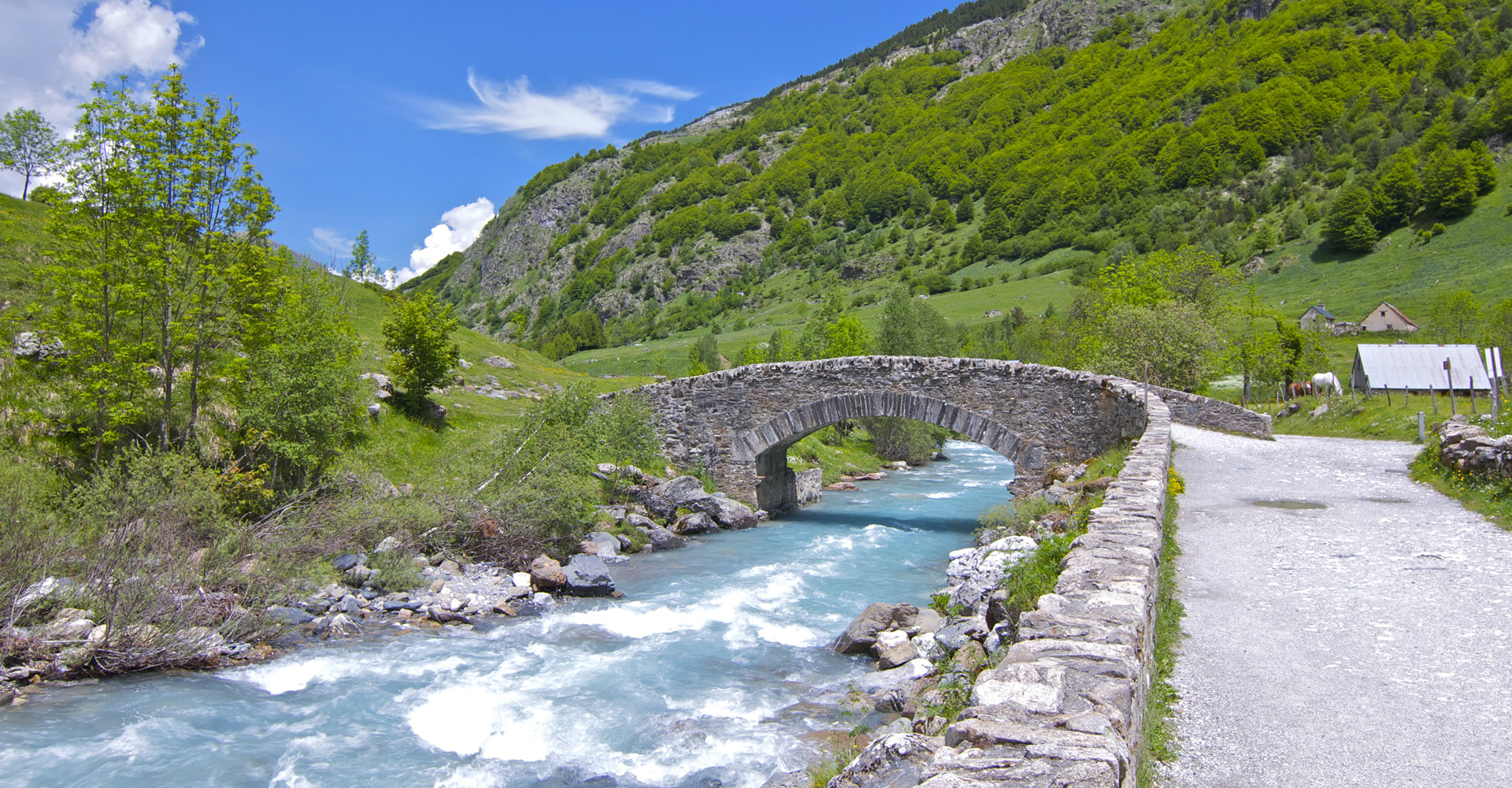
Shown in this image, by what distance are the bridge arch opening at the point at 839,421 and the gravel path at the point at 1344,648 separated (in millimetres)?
8670

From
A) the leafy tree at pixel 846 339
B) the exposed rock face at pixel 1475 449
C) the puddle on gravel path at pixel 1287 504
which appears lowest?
the puddle on gravel path at pixel 1287 504

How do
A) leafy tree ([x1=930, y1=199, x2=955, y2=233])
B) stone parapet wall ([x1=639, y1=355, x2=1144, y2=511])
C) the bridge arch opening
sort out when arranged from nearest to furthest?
stone parapet wall ([x1=639, y1=355, x2=1144, y2=511]) < the bridge arch opening < leafy tree ([x1=930, y1=199, x2=955, y2=233])

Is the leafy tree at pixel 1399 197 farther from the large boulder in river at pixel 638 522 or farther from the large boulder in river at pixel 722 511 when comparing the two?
the large boulder in river at pixel 638 522

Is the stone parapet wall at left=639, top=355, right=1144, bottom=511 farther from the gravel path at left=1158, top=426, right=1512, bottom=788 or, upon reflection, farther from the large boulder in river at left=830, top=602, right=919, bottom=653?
the large boulder in river at left=830, top=602, right=919, bottom=653

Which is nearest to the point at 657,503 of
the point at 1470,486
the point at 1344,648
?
the point at 1470,486

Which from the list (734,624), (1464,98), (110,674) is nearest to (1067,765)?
(734,624)

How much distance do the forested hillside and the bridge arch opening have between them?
63.6 meters

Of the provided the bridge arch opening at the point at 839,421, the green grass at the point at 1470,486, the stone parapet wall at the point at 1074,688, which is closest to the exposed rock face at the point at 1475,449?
the green grass at the point at 1470,486

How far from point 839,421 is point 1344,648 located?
53.0 ft

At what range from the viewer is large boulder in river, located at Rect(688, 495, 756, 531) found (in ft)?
69.3

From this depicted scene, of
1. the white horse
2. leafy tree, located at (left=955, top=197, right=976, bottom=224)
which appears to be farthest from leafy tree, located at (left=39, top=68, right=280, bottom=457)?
leafy tree, located at (left=955, top=197, right=976, bottom=224)

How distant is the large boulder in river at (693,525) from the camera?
20.3 metres

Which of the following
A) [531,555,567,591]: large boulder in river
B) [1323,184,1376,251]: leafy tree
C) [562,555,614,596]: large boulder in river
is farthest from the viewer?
[1323,184,1376,251]: leafy tree

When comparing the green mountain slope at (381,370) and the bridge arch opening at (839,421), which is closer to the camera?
the green mountain slope at (381,370)
